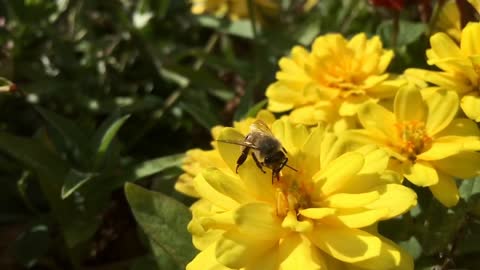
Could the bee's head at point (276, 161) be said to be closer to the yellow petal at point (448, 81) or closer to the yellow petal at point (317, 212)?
the yellow petal at point (317, 212)

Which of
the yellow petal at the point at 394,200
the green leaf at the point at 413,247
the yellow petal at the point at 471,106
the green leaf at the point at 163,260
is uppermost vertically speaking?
the yellow petal at the point at 471,106

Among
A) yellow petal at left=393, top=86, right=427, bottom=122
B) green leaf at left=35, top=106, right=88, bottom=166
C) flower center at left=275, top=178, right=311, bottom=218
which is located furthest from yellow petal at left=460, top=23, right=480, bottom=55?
green leaf at left=35, top=106, right=88, bottom=166

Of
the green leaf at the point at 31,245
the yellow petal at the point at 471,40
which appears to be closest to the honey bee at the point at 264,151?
the yellow petal at the point at 471,40

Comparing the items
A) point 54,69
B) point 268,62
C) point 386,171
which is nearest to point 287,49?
point 268,62

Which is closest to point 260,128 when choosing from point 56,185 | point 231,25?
point 56,185

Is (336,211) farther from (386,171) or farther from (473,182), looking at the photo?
(473,182)
